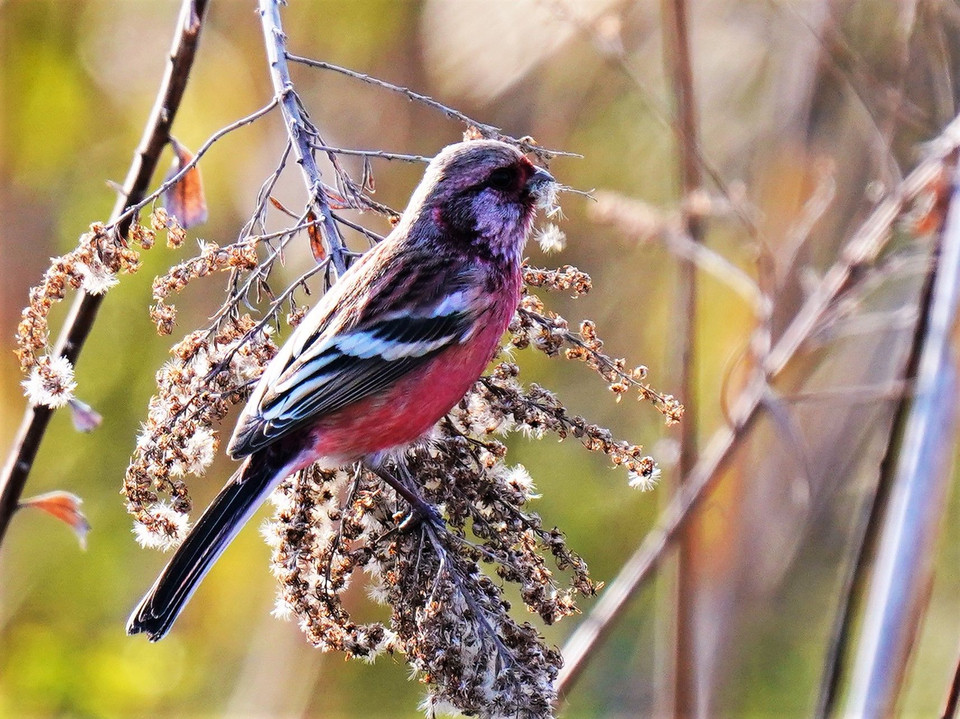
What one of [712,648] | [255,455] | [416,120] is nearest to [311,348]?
[255,455]

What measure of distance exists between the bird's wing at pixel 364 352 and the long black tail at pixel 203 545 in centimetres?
9

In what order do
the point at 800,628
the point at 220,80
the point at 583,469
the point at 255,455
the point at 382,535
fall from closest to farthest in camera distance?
the point at 382,535, the point at 255,455, the point at 220,80, the point at 583,469, the point at 800,628

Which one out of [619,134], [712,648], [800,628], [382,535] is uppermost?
[619,134]

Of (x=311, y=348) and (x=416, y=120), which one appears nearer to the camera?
(x=311, y=348)

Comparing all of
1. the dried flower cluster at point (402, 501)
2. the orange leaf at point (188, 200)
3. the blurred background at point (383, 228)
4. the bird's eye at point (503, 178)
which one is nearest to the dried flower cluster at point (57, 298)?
the dried flower cluster at point (402, 501)

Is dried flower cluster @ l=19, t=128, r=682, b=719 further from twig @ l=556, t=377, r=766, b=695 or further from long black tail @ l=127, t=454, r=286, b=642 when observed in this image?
twig @ l=556, t=377, r=766, b=695

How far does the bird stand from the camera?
239 centimetres

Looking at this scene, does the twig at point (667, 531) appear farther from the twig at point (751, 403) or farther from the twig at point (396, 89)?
the twig at point (396, 89)

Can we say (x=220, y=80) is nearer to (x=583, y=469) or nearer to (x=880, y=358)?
(x=583, y=469)

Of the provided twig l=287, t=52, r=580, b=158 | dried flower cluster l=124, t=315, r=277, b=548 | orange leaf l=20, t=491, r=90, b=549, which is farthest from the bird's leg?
twig l=287, t=52, r=580, b=158

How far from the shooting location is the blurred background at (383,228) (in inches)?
165

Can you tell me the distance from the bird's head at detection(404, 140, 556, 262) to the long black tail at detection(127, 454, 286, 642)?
3.14 ft

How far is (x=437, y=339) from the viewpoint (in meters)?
2.74

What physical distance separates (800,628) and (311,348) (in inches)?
161
